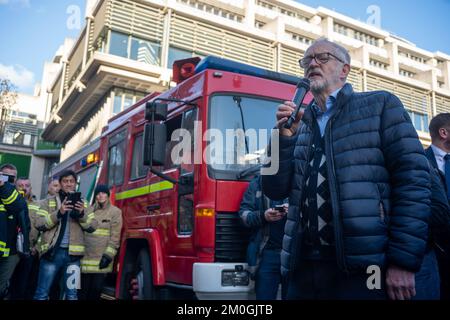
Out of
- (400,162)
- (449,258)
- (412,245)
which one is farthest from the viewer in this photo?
(449,258)

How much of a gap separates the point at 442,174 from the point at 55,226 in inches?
167

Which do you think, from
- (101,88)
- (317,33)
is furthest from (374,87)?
(101,88)

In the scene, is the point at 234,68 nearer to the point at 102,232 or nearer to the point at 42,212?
the point at 102,232

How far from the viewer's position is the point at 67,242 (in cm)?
510

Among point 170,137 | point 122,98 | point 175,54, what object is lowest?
point 170,137

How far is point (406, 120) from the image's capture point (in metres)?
2.09

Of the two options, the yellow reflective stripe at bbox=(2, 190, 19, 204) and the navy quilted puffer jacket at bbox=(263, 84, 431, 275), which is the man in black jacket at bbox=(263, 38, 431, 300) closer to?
the navy quilted puffer jacket at bbox=(263, 84, 431, 275)

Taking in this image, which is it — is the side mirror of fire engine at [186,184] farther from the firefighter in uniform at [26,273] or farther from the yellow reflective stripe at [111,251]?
the firefighter in uniform at [26,273]

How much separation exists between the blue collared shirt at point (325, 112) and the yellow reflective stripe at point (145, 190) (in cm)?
223

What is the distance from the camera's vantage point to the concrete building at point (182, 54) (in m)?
18.7

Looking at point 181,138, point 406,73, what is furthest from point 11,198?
point 406,73

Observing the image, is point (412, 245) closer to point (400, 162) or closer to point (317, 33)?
point (400, 162)

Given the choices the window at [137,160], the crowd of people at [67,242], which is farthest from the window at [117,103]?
the window at [137,160]

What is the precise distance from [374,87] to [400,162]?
2363cm
